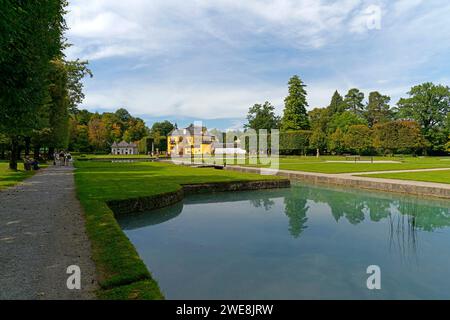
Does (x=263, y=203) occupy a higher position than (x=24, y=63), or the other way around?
(x=24, y=63)

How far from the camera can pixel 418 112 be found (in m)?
52.1

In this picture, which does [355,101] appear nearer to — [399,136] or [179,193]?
[399,136]

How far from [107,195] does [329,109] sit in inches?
2658

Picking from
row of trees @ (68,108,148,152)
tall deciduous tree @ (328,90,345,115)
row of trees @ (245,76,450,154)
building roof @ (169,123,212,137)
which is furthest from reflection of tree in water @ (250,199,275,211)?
tall deciduous tree @ (328,90,345,115)

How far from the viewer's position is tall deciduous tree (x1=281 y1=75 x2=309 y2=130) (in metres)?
54.2

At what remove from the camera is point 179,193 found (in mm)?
12539

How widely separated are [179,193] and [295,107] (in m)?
45.7

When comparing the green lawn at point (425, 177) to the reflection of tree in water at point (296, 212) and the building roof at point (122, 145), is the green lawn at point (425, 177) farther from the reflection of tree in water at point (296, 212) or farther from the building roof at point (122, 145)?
the building roof at point (122, 145)

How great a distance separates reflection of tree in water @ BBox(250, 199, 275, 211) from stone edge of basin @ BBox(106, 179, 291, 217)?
2.60m

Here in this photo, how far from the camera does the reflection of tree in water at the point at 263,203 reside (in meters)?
11.7

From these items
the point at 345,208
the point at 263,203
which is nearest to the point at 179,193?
the point at 263,203
